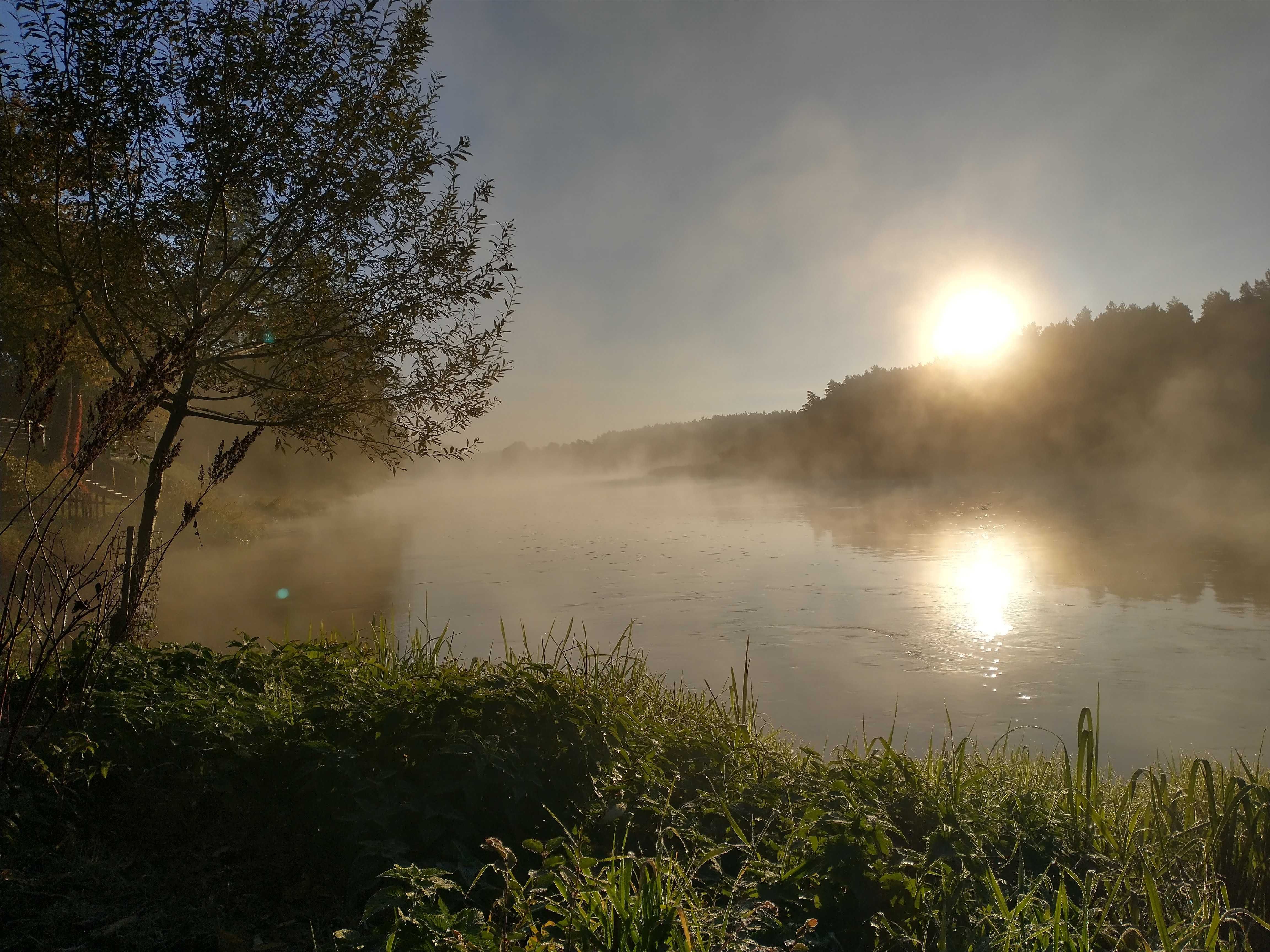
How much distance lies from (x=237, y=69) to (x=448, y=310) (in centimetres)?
208

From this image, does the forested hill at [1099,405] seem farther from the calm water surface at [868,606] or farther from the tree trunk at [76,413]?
the tree trunk at [76,413]

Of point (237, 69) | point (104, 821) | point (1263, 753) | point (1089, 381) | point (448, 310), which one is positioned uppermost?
point (1089, 381)

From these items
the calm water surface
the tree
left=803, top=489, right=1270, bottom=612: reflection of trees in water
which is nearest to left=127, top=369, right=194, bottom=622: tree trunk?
the tree

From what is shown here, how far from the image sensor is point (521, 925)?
6.44ft

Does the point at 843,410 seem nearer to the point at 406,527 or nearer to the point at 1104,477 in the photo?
the point at 1104,477

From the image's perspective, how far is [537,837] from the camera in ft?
9.12

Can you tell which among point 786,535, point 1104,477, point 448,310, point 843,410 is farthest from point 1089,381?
point 448,310

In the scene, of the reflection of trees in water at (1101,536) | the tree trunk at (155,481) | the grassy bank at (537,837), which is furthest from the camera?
the reflection of trees in water at (1101,536)

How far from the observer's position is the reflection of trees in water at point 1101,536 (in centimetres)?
1421

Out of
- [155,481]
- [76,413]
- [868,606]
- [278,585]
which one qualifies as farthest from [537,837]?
[76,413]

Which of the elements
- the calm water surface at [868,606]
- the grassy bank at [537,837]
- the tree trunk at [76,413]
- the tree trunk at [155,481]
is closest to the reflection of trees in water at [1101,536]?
the calm water surface at [868,606]

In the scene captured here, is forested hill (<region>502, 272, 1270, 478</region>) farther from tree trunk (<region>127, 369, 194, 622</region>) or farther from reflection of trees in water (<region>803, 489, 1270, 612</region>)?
tree trunk (<region>127, 369, 194, 622</region>)

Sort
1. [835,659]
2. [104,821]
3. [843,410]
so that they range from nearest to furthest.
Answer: [104,821]
[835,659]
[843,410]

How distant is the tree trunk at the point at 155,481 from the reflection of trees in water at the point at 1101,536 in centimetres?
1355
